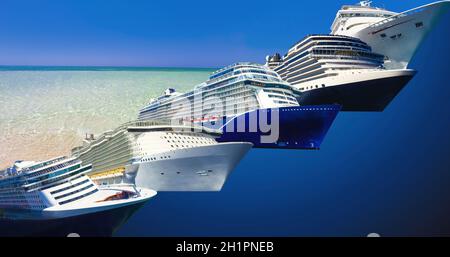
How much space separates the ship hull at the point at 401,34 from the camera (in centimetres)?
1523

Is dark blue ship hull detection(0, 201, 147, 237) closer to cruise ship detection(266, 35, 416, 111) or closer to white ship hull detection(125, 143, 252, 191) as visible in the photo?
white ship hull detection(125, 143, 252, 191)

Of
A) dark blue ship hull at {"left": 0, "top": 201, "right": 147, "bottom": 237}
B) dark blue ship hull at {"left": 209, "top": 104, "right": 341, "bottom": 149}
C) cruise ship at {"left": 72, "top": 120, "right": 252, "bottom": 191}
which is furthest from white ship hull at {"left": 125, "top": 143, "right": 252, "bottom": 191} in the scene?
dark blue ship hull at {"left": 209, "top": 104, "right": 341, "bottom": 149}

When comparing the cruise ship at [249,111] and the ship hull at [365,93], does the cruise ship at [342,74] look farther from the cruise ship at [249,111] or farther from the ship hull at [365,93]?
the cruise ship at [249,111]

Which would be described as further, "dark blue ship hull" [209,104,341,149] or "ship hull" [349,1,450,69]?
"ship hull" [349,1,450,69]

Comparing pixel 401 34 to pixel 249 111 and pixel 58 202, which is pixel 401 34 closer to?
pixel 249 111

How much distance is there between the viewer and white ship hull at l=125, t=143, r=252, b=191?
8239 millimetres

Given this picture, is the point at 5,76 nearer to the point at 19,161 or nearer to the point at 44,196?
the point at 19,161

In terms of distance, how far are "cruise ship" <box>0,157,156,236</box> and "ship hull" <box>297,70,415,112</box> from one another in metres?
10.1

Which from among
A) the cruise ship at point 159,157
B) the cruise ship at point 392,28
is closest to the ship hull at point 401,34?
the cruise ship at point 392,28

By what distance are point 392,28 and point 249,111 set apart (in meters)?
9.45
